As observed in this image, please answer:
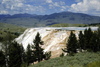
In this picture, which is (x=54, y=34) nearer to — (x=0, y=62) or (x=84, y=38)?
(x=84, y=38)

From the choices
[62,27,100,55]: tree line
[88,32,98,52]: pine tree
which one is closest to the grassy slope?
[62,27,100,55]: tree line

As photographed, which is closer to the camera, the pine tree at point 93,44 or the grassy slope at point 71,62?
the grassy slope at point 71,62

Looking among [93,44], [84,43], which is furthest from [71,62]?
[93,44]

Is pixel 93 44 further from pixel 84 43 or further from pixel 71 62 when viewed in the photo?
pixel 71 62

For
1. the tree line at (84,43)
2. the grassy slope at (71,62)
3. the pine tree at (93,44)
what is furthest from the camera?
the pine tree at (93,44)

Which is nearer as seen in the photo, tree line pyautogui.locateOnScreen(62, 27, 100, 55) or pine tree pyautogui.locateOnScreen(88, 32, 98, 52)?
tree line pyautogui.locateOnScreen(62, 27, 100, 55)

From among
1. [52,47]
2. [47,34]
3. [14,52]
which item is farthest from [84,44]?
[14,52]

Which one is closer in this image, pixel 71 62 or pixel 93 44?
pixel 71 62

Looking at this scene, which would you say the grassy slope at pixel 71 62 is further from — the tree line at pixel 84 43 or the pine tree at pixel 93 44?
the pine tree at pixel 93 44

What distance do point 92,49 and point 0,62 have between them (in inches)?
1275

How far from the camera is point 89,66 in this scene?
541 inches

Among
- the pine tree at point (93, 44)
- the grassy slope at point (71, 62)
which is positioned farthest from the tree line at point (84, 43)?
the grassy slope at point (71, 62)

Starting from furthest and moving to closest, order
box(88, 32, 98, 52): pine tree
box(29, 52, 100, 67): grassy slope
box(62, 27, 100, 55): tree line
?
1. box(88, 32, 98, 52): pine tree
2. box(62, 27, 100, 55): tree line
3. box(29, 52, 100, 67): grassy slope

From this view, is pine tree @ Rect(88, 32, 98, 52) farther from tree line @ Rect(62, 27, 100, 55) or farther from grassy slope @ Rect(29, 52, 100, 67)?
grassy slope @ Rect(29, 52, 100, 67)
